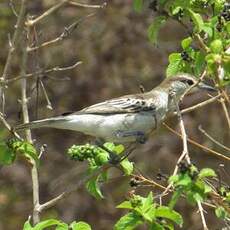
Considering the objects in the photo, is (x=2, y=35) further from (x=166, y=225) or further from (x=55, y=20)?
(x=166, y=225)

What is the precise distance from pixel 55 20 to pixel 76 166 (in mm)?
2133

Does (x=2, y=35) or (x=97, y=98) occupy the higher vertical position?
(x=2, y=35)

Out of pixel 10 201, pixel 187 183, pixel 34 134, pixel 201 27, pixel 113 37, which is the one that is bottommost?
pixel 10 201

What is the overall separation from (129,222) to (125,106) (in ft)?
7.94

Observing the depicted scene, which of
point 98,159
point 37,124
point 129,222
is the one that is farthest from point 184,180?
point 37,124

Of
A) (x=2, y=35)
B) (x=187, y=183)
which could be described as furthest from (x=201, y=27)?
(x=2, y=35)

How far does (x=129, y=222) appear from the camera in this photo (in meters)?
4.62

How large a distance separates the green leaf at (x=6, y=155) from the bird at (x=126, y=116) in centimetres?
120

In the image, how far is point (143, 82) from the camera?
12.1 m

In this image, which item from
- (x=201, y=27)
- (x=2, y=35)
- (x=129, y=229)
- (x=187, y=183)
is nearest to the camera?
(x=187, y=183)

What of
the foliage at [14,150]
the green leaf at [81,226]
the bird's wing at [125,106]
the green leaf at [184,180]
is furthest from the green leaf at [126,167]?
the bird's wing at [125,106]

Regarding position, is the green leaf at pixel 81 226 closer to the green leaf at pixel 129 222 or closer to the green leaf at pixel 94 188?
the green leaf at pixel 129 222

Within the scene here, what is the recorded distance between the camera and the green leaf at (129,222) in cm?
459

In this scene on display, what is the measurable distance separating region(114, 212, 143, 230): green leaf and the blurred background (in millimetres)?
6946
